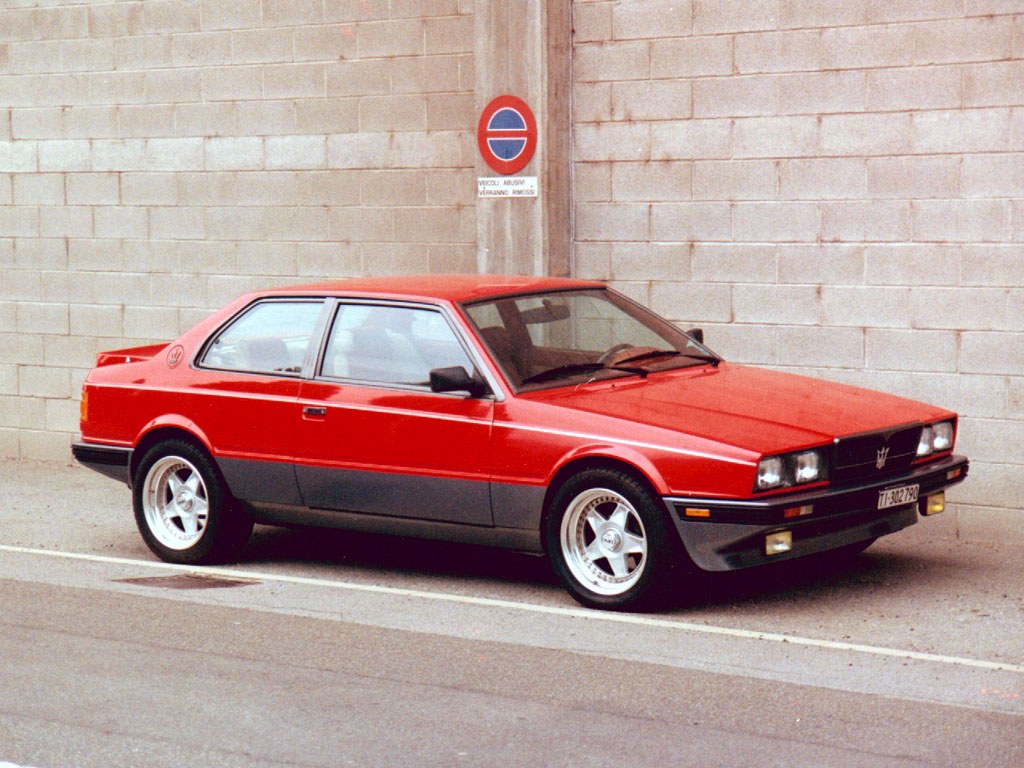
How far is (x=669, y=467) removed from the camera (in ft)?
22.7

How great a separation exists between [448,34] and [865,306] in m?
3.53

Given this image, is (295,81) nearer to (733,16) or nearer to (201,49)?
(201,49)

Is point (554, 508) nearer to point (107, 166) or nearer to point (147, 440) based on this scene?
point (147, 440)

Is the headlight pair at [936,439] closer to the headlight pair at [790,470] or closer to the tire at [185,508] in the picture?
the headlight pair at [790,470]

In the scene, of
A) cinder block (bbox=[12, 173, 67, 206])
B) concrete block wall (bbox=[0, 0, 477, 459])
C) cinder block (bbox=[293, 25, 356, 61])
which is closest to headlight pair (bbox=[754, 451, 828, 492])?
concrete block wall (bbox=[0, 0, 477, 459])

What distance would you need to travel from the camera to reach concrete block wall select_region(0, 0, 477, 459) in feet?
37.2

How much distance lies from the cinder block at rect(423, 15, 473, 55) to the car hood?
3.94 meters

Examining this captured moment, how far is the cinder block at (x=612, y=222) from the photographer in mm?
10516

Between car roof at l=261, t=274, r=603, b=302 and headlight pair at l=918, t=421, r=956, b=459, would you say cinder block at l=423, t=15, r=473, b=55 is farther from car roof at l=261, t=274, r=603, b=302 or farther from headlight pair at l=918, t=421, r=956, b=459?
headlight pair at l=918, t=421, r=956, b=459

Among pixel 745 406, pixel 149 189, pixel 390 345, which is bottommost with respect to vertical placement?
pixel 745 406

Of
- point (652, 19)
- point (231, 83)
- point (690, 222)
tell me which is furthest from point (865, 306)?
point (231, 83)

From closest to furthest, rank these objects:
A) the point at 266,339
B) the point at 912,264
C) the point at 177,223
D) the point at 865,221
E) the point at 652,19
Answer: the point at 266,339 → the point at 912,264 → the point at 865,221 → the point at 652,19 → the point at 177,223

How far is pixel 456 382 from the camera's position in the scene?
24.2ft

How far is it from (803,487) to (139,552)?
4091 mm
